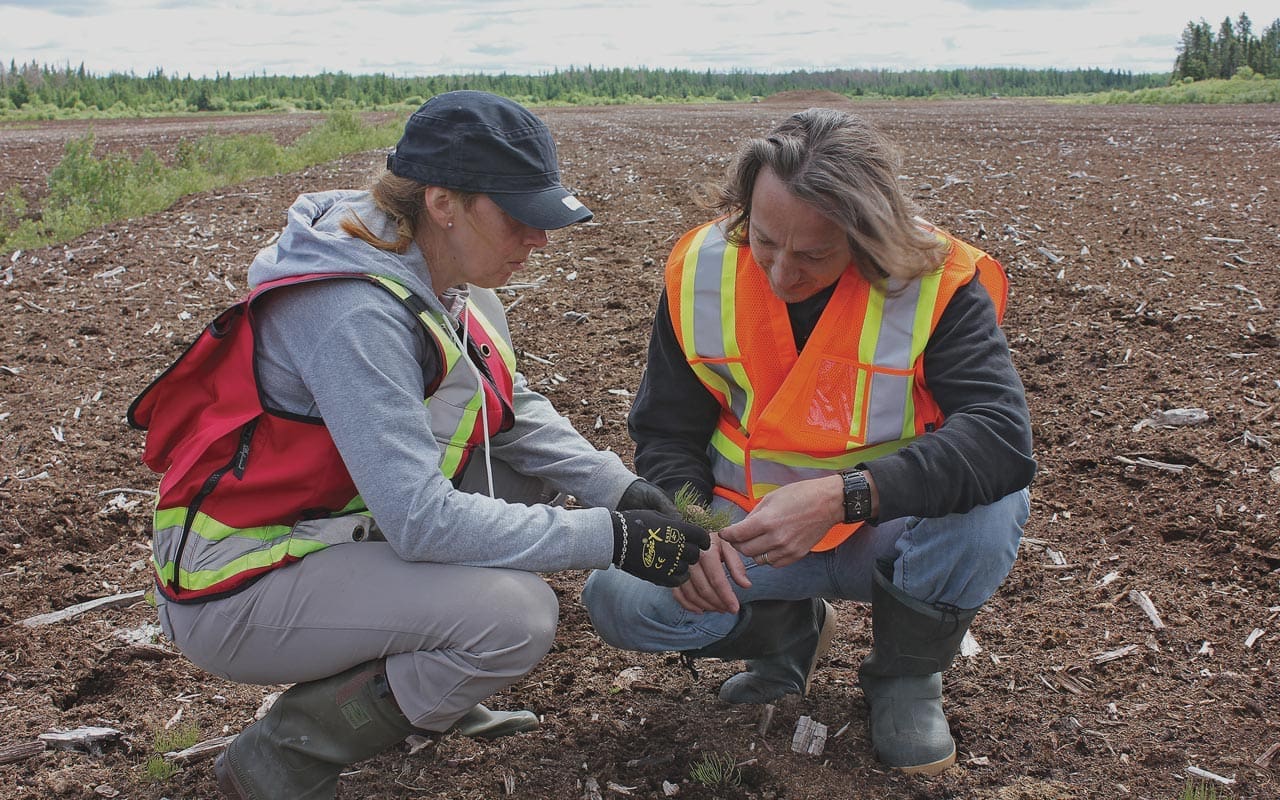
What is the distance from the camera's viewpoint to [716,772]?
237 centimetres

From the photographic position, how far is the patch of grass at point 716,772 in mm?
2367

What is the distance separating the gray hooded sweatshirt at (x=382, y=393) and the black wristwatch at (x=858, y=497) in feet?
1.64

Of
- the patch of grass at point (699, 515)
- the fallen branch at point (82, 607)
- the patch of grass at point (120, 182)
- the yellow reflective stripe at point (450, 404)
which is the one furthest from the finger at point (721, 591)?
the patch of grass at point (120, 182)

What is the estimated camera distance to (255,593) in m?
2.12

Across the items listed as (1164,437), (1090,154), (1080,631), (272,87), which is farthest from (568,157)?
(272,87)

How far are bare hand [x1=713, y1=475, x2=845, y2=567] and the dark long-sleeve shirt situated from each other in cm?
10

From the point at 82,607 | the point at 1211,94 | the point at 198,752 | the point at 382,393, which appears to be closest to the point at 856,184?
the point at 382,393

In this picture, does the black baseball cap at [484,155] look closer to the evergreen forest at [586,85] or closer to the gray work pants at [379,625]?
the gray work pants at [379,625]

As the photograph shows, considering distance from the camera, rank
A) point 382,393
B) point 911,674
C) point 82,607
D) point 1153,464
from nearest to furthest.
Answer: point 382,393
point 911,674
point 82,607
point 1153,464

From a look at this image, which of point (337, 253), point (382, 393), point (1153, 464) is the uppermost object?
point (337, 253)

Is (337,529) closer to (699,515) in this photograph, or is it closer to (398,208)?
(398,208)

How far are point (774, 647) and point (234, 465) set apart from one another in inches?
53.2

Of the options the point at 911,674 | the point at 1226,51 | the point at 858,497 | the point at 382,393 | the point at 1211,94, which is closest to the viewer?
the point at 382,393

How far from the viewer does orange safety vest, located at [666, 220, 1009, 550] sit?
2.34 m
